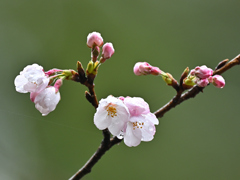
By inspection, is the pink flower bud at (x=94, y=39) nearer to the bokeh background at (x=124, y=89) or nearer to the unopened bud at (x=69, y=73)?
the unopened bud at (x=69, y=73)

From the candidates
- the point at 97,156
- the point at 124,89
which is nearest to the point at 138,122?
the point at 97,156

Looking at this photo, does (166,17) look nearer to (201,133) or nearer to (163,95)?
(163,95)

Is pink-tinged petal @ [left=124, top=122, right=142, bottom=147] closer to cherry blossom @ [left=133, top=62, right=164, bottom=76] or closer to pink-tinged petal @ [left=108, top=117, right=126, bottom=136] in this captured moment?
pink-tinged petal @ [left=108, top=117, right=126, bottom=136]

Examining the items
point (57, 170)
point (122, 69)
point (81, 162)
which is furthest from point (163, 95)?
point (57, 170)

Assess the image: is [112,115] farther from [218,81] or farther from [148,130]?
[218,81]

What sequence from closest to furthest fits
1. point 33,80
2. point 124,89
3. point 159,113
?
1. point 33,80
2. point 159,113
3. point 124,89

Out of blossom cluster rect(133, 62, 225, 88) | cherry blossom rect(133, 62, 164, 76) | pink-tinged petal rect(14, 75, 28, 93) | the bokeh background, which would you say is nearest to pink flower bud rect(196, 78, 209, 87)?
blossom cluster rect(133, 62, 225, 88)
